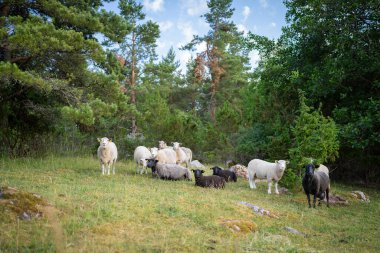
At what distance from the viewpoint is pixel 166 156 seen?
18469 mm

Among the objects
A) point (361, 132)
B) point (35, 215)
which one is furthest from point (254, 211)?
point (361, 132)

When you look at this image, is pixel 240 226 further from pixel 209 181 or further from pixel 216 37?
pixel 216 37

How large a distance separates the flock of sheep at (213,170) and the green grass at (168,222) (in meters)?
0.92

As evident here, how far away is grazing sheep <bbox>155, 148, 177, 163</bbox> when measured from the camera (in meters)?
18.0

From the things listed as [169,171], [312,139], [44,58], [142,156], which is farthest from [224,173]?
[44,58]

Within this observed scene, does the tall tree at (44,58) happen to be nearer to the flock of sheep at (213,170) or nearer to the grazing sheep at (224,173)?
the flock of sheep at (213,170)

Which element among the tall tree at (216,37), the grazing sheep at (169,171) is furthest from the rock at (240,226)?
the tall tree at (216,37)

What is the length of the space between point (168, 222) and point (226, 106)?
19311 millimetres

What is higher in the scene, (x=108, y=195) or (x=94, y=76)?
(x=94, y=76)

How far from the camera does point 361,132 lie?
55.5 feet

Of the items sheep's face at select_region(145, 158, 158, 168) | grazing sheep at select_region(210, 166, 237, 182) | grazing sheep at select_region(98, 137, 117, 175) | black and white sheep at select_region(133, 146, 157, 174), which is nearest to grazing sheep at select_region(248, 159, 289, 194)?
grazing sheep at select_region(210, 166, 237, 182)

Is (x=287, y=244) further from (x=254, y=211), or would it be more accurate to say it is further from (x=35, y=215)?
(x=35, y=215)

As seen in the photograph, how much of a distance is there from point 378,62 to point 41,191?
15.9 m

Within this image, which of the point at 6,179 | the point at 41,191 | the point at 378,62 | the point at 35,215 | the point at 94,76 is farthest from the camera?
the point at 94,76
